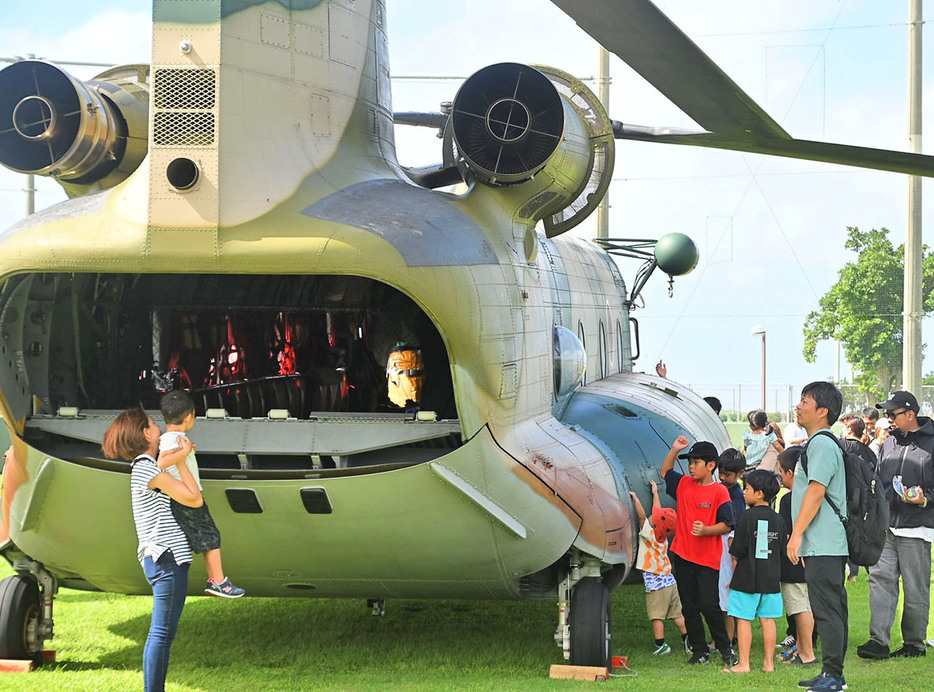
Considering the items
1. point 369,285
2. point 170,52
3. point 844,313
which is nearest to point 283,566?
point 369,285

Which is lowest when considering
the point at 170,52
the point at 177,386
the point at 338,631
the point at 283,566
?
the point at 338,631

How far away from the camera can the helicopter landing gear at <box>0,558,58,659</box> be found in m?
6.85

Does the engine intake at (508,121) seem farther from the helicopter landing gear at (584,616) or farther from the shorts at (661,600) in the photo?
the shorts at (661,600)

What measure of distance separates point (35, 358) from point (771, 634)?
15.2 feet

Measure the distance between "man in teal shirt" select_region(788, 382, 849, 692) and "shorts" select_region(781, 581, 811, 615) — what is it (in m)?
1.10

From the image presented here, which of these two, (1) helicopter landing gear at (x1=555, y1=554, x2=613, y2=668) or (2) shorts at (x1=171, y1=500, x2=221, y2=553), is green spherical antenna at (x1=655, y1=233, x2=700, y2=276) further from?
(2) shorts at (x1=171, y1=500, x2=221, y2=553)

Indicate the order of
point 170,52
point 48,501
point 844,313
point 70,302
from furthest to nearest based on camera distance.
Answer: point 844,313 < point 70,302 < point 48,501 < point 170,52

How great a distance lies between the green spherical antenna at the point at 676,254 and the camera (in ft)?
40.6

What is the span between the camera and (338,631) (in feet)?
27.2

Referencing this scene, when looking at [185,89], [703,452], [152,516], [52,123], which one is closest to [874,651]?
[703,452]

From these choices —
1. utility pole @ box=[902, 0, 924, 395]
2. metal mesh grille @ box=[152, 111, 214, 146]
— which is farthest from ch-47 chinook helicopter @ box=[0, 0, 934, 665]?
utility pole @ box=[902, 0, 924, 395]

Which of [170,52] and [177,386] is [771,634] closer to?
[177,386]

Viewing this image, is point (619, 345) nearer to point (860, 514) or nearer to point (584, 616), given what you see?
point (584, 616)

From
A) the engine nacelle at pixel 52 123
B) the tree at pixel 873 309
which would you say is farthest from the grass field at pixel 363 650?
the tree at pixel 873 309
